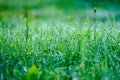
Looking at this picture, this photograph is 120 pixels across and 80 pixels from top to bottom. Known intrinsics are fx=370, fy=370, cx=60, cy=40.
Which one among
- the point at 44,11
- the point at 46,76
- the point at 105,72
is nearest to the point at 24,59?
the point at 46,76

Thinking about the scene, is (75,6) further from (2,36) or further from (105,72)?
(105,72)

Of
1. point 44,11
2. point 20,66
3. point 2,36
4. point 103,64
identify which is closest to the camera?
point 103,64

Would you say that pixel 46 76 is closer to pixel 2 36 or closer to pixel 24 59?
pixel 24 59

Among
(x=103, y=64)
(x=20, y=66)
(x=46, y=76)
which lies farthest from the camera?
(x=20, y=66)

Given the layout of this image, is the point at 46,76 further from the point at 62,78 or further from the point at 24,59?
the point at 24,59

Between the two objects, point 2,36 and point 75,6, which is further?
point 75,6

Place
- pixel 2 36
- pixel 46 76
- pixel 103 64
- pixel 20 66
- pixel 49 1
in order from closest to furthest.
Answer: pixel 46 76
pixel 103 64
pixel 20 66
pixel 2 36
pixel 49 1

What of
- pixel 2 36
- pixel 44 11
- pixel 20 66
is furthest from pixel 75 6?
pixel 20 66

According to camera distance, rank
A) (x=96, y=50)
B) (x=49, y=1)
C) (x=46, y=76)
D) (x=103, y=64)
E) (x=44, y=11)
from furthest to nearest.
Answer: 1. (x=49, y=1)
2. (x=44, y=11)
3. (x=96, y=50)
4. (x=103, y=64)
5. (x=46, y=76)

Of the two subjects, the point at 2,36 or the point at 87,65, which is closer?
the point at 87,65
